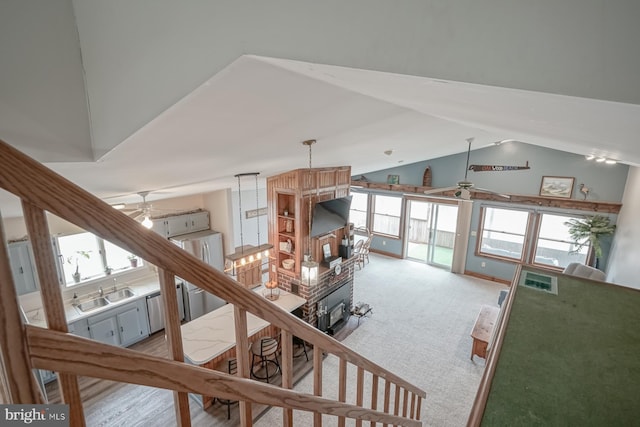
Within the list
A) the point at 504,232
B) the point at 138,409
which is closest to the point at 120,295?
the point at 138,409

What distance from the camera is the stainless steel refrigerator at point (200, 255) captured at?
605 centimetres

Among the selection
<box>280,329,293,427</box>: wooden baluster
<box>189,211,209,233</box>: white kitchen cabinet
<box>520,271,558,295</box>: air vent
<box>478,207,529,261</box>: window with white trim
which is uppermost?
<box>280,329,293,427</box>: wooden baluster

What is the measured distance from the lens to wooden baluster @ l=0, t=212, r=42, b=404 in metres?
0.41

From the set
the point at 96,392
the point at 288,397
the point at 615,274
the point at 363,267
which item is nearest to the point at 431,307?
the point at 363,267

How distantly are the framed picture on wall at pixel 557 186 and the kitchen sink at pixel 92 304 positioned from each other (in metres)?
9.26

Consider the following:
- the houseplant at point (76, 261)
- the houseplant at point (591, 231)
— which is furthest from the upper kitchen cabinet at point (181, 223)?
the houseplant at point (591, 231)

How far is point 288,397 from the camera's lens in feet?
3.19

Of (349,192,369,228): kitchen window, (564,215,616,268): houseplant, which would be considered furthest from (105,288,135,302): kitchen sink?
(564,215,616,268): houseplant

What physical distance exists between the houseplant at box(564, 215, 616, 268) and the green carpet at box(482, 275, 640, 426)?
4.66 m

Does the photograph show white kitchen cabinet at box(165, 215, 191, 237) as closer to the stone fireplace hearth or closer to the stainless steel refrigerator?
the stainless steel refrigerator

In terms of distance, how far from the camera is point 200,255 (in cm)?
617

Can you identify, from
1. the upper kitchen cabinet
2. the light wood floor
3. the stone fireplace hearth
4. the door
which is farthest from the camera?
the door

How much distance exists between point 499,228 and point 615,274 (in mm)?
2860

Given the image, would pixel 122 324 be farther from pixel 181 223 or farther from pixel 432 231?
pixel 432 231
